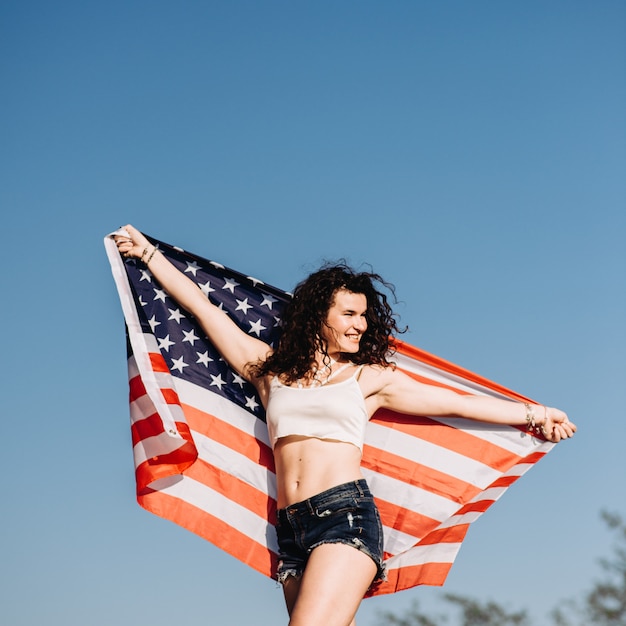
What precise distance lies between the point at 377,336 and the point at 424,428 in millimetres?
896

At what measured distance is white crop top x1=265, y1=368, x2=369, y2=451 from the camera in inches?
239

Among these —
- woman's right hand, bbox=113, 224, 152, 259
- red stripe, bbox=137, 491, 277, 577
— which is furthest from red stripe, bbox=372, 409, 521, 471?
woman's right hand, bbox=113, 224, 152, 259

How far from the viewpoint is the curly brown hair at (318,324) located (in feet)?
21.6

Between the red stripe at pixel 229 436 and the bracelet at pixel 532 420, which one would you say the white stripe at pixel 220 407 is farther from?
the bracelet at pixel 532 420

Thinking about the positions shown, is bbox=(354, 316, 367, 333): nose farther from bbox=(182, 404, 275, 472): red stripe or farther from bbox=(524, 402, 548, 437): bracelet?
bbox=(524, 402, 548, 437): bracelet

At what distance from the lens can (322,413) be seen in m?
6.11

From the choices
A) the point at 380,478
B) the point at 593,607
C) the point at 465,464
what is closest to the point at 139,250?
the point at 380,478

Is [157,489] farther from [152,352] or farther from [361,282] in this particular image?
[361,282]

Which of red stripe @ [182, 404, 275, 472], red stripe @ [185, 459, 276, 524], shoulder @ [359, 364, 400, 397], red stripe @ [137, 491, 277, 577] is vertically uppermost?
shoulder @ [359, 364, 400, 397]

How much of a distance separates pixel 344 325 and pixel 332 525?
157 cm

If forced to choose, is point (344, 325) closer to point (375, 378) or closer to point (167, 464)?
point (375, 378)

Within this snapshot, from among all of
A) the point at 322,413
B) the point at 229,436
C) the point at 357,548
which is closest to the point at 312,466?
the point at 322,413

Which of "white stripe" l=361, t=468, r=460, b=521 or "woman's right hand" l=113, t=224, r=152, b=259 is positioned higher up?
"woman's right hand" l=113, t=224, r=152, b=259

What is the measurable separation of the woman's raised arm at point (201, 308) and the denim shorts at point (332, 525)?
1.39 metres
